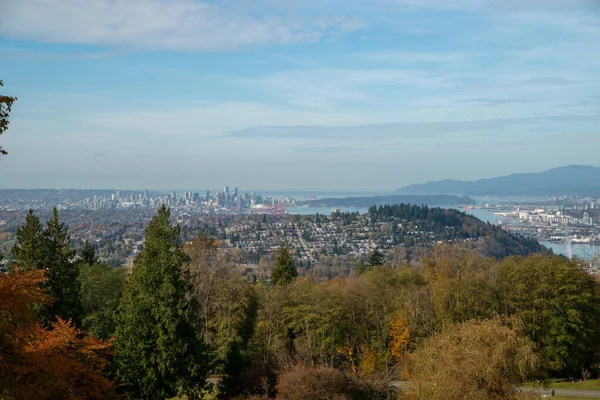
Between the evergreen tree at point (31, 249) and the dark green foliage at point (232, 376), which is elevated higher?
the evergreen tree at point (31, 249)

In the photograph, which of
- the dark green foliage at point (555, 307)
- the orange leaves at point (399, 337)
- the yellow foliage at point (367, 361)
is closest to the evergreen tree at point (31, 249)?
the yellow foliage at point (367, 361)

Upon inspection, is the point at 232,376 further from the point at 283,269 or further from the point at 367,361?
the point at 283,269

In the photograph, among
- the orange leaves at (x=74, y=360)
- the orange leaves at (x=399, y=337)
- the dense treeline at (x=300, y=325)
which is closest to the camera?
the orange leaves at (x=74, y=360)

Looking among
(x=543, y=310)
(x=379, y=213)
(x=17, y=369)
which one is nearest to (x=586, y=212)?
(x=379, y=213)

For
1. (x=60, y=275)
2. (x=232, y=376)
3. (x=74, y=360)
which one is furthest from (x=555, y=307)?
(x=60, y=275)

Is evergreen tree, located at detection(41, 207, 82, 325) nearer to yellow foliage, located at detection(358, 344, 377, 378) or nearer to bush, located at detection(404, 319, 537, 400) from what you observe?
yellow foliage, located at detection(358, 344, 377, 378)

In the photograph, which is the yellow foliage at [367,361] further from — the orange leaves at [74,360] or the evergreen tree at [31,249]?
the evergreen tree at [31,249]
